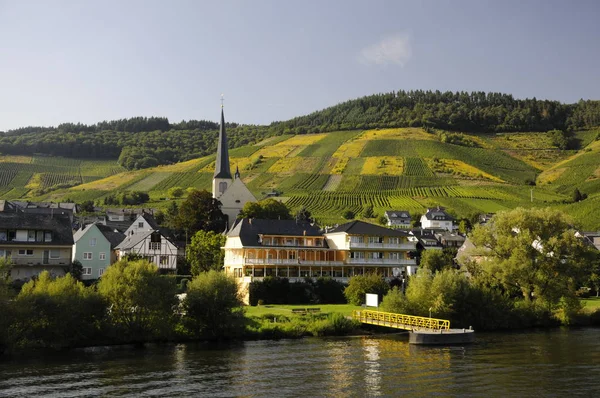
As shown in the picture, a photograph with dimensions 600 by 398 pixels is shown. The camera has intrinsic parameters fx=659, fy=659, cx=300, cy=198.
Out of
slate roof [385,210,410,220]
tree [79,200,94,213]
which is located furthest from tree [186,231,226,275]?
tree [79,200,94,213]

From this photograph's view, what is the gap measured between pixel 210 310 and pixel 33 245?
73.5 ft

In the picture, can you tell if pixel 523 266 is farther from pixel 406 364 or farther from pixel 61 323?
pixel 61 323

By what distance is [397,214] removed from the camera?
487 ft

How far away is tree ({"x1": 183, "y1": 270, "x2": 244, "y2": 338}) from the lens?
177 ft

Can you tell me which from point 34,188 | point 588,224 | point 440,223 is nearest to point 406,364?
point 588,224

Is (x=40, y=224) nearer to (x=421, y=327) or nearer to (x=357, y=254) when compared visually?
(x=357, y=254)

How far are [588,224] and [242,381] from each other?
338 ft

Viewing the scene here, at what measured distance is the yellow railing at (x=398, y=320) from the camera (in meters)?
56.7

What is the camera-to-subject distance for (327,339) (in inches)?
2180

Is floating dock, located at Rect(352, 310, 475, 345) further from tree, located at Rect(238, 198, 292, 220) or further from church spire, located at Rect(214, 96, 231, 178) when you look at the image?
church spire, located at Rect(214, 96, 231, 178)

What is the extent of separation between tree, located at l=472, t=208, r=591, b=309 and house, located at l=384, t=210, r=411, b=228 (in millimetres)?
69765

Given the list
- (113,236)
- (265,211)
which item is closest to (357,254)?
(265,211)

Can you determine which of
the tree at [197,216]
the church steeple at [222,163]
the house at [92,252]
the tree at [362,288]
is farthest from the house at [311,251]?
the church steeple at [222,163]

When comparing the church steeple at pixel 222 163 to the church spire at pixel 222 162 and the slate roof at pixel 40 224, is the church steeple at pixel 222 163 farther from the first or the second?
the slate roof at pixel 40 224
